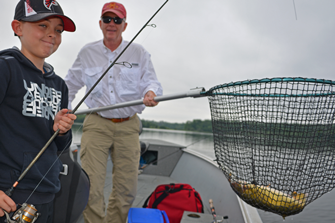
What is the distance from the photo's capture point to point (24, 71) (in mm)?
1057

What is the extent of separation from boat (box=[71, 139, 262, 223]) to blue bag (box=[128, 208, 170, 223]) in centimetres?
17

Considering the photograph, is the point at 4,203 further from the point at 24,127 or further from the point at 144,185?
the point at 144,185

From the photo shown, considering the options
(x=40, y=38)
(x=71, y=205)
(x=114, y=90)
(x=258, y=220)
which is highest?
(x=40, y=38)

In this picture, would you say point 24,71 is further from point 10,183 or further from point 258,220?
point 258,220

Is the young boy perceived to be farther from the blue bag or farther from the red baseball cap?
the red baseball cap

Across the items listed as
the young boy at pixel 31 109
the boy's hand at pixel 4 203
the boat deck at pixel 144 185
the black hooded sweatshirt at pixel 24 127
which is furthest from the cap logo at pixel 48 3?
the boat deck at pixel 144 185

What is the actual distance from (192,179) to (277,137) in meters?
2.94

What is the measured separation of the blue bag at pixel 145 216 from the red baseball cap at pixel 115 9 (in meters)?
1.58

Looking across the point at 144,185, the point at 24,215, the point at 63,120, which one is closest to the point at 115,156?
the point at 63,120

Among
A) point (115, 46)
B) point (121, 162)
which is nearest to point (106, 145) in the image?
point (121, 162)

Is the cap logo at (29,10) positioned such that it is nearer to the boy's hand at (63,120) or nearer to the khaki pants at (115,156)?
the boy's hand at (63,120)

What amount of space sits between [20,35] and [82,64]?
1194 mm

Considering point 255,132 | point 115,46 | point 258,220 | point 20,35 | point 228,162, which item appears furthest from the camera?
point 115,46

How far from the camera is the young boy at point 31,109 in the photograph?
3.18 ft
